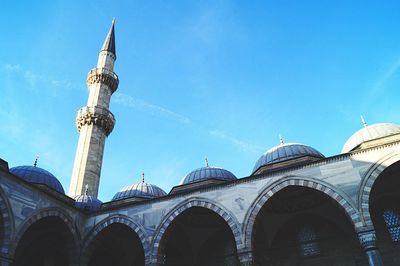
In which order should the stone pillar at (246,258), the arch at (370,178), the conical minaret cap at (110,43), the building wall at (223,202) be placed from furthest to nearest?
the conical minaret cap at (110,43), the stone pillar at (246,258), the building wall at (223,202), the arch at (370,178)

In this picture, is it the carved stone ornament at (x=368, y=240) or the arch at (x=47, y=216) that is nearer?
the carved stone ornament at (x=368, y=240)

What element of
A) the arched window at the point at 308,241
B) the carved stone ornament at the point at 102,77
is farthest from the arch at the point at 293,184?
the carved stone ornament at the point at 102,77

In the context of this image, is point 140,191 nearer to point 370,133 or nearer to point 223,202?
point 223,202

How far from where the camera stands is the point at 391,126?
1279 centimetres

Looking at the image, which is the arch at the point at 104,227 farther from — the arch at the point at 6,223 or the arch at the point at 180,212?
the arch at the point at 6,223

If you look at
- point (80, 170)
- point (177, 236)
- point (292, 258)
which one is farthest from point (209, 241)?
point (80, 170)

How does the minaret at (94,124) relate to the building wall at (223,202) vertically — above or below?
above

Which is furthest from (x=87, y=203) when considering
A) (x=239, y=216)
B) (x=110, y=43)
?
(x=110, y=43)

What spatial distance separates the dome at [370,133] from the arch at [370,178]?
9.93 ft

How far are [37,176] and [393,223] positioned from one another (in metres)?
13.3

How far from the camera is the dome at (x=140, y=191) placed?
50.2ft

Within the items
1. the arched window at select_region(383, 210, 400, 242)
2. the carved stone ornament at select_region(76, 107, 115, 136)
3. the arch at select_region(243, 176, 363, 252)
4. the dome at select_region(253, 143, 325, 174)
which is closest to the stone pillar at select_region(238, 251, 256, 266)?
the arch at select_region(243, 176, 363, 252)

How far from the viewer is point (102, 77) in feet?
69.7

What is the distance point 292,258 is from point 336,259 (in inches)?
58.7
